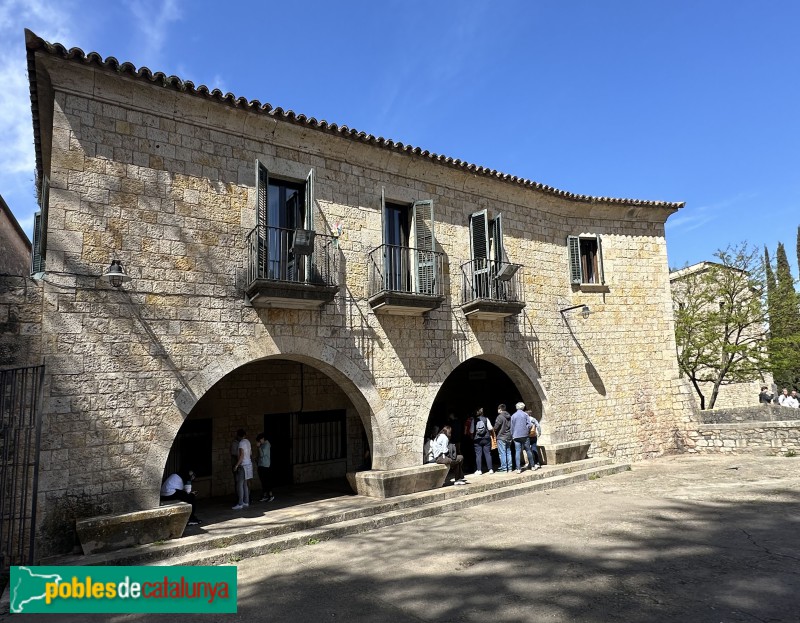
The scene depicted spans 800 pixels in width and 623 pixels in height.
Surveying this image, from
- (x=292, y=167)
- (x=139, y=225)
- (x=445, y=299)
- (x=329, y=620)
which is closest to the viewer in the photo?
(x=329, y=620)

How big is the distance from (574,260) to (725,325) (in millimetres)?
8494

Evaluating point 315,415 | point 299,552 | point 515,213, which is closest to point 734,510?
point 299,552

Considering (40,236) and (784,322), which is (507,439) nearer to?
(40,236)

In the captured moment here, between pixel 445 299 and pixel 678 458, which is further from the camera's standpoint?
pixel 678 458

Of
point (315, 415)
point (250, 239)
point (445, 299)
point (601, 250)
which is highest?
point (601, 250)

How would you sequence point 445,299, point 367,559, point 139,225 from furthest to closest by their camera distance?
point 445,299 → point 139,225 → point 367,559

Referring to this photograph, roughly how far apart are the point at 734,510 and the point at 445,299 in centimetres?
610

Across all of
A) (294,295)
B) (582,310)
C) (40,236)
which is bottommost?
(294,295)

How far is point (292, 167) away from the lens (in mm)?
9336

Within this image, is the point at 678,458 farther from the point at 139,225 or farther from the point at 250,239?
the point at 139,225

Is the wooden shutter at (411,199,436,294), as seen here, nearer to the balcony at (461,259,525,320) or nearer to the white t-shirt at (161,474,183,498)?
the balcony at (461,259,525,320)

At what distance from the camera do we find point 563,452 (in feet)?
39.8

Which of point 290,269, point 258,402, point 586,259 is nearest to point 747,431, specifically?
point 586,259

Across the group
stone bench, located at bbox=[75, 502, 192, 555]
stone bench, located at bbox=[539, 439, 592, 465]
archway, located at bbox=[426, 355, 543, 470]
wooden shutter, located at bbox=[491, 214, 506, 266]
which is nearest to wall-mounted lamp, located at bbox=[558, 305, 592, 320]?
archway, located at bbox=[426, 355, 543, 470]
